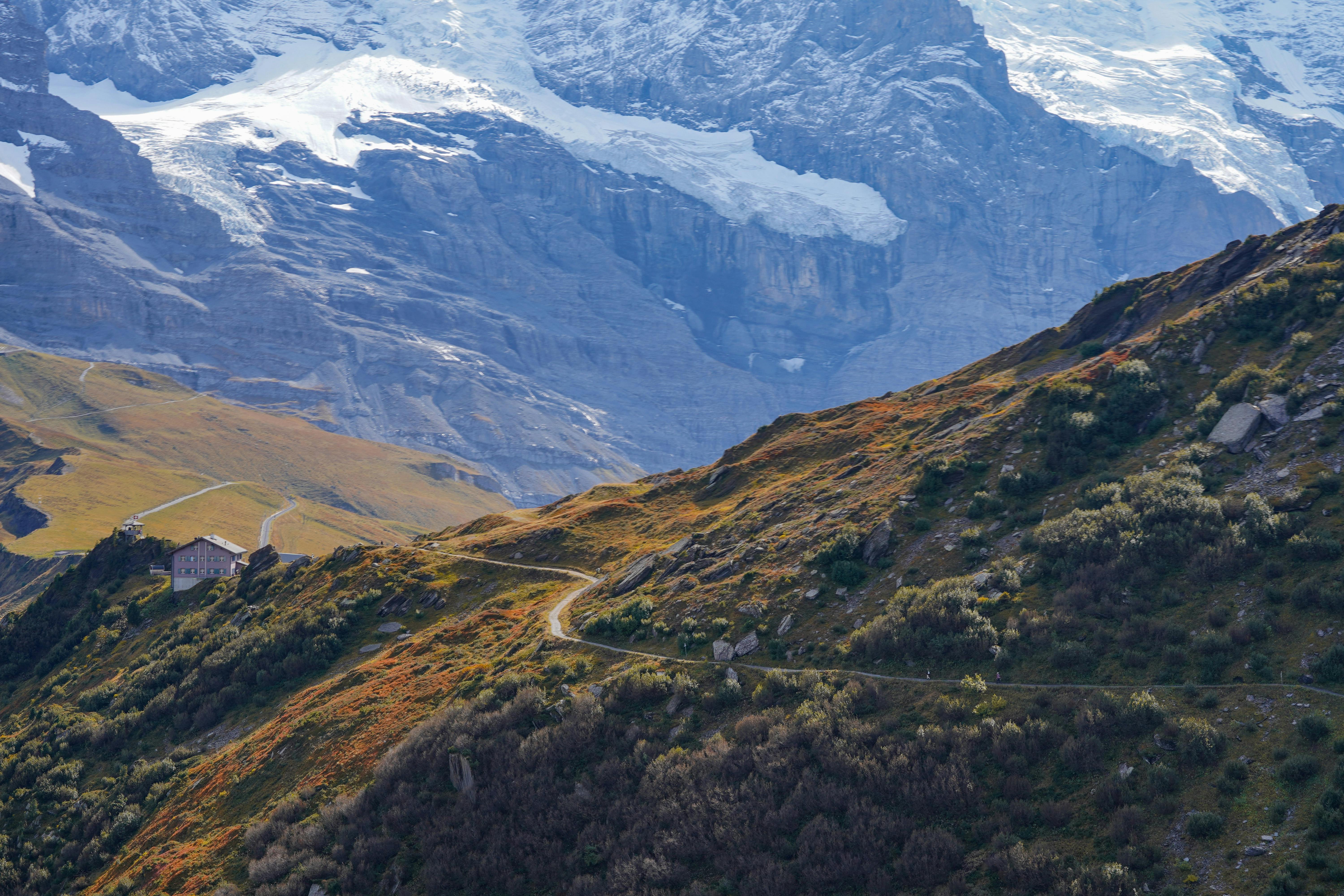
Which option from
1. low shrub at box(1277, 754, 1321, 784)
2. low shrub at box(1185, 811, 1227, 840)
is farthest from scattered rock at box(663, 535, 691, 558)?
low shrub at box(1277, 754, 1321, 784)

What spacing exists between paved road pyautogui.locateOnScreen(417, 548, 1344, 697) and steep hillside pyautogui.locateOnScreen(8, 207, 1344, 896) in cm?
Result: 24

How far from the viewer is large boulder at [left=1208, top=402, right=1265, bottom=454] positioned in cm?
4181

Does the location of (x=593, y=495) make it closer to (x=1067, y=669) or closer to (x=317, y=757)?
(x=317, y=757)

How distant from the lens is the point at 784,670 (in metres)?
40.6

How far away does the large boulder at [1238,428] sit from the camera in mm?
41812

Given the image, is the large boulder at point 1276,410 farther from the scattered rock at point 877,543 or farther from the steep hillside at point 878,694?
the scattered rock at point 877,543

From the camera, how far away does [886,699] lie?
35656mm

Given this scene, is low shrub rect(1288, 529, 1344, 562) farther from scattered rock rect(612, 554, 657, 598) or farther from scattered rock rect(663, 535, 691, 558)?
scattered rock rect(612, 554, 657, 598)

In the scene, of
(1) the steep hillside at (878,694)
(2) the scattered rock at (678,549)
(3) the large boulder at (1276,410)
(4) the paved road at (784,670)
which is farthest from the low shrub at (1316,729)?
(2) the scattered rock at (678,549)

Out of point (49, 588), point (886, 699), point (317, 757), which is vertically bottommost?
point (49, 588)

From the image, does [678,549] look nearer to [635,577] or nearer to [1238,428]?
[635,577]

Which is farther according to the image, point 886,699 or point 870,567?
point 870,567

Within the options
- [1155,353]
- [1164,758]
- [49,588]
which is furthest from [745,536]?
[49,588]

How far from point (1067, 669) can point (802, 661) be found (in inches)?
469
